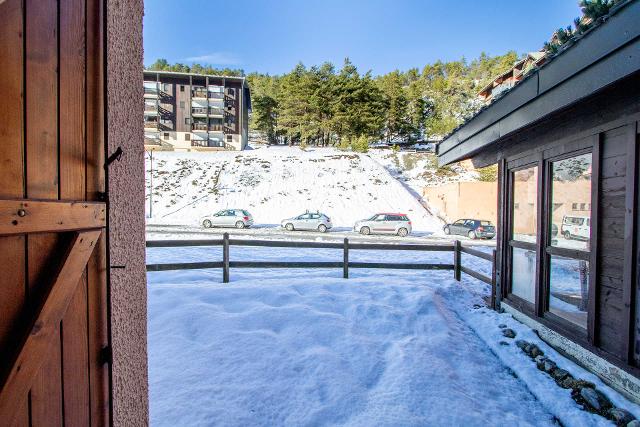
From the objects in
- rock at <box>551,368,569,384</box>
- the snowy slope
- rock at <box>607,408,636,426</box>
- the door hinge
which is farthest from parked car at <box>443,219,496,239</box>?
the door hinge

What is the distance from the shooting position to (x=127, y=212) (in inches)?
79.5

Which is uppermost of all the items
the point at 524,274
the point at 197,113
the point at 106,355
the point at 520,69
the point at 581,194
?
the point at 197,113

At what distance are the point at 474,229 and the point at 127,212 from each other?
1860cm

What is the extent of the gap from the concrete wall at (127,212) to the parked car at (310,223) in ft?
57.3

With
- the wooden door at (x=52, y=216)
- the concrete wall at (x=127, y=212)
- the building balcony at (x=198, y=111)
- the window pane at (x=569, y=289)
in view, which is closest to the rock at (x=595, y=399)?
the window pane at (x=569, y=289)

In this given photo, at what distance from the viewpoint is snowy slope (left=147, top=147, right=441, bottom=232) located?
24.2 m

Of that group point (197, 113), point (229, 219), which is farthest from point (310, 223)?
point (197, 113)

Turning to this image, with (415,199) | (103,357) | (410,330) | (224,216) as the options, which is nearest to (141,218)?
(103,357)

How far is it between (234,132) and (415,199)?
27468mm

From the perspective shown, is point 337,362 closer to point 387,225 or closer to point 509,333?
point 509,333

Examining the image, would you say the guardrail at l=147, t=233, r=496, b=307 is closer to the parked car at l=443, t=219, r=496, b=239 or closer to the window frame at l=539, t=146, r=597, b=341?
the window frame at l=539, t=146, r=597, b=341

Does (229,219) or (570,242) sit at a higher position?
(570,242)

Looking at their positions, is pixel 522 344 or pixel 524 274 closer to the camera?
pixel 522 344

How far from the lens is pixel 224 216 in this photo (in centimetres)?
2020
